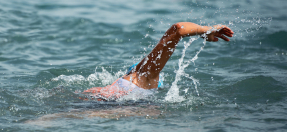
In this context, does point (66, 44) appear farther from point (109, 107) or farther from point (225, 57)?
point (109, 107)

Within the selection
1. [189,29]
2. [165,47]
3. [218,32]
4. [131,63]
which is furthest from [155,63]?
[131,63]

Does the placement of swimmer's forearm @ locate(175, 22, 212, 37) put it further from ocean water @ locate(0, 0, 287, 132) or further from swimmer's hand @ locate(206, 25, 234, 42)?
ocean water @ locate(0, 0, 287, 132)

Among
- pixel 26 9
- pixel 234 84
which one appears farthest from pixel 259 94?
pixel 26 9

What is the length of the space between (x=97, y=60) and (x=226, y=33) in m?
4.11

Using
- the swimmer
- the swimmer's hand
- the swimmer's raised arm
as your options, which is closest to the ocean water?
the swimmer

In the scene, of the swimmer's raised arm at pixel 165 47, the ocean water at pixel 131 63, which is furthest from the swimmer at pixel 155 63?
the ocean water at pixel 131 63

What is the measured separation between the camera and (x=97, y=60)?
745 centimetres

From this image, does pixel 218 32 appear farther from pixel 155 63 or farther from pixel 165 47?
pixel 155 63

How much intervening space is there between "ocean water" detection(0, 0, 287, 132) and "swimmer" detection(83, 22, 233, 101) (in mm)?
187

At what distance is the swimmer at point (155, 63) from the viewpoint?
12.8 feet

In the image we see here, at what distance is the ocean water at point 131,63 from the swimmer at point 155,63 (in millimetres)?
187

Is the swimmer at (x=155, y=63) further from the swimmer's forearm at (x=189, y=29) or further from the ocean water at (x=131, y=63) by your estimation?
the ocean water at (x=131, y=63)

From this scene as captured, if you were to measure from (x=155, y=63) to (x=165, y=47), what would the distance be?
0.27 m

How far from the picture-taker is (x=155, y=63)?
13.5 ft
